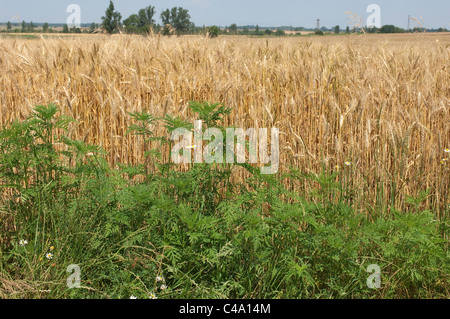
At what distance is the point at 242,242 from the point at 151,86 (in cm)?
207

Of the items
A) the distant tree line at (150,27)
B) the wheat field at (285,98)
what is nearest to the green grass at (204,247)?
the wheat field at (285,98)

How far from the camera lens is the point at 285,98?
355cm

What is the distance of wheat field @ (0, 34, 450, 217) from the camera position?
10.3 ft

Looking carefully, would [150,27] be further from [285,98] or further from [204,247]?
[204,247]

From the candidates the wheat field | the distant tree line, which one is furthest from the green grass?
the distant tree line

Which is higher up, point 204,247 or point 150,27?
point 150,27

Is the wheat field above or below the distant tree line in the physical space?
below

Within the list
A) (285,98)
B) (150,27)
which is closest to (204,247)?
(285,98)

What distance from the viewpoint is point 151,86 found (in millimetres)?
3789

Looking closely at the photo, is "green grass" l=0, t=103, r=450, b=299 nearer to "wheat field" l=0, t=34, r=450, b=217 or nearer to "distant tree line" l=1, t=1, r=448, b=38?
"wheat field" l=0, t=34, r=450, b=217

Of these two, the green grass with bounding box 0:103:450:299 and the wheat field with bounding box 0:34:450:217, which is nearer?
the green grass with bounding box 0:103:450:299

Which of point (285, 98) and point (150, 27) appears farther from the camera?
point (150, 27)
